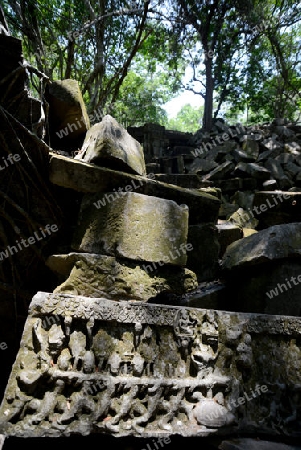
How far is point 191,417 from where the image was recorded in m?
2.08

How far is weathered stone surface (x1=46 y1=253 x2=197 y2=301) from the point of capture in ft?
8.32

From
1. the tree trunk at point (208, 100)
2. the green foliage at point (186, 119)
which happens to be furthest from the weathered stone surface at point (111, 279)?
the green foliage at point (186, 119)

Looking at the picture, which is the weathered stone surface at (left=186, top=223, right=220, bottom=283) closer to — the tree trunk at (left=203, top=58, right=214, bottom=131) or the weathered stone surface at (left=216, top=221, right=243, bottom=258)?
the weathered stone surface at (left=216, top=221, right=243, bottom=258)

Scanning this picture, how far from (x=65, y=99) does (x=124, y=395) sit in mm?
2963

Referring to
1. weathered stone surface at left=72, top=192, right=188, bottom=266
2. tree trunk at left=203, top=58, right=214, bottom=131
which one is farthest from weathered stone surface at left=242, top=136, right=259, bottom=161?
weathered stone surface at left=72, top=192, right=188, bottom=266

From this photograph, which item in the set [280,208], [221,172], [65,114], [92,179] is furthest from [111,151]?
[221,172]

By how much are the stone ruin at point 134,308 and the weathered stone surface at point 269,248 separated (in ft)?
0.04

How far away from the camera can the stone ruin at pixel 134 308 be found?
6.59 ft

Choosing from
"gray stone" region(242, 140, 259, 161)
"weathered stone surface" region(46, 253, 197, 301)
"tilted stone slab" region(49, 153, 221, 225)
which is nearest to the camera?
"weathered stone surface" region(46, 253, 197, 301)

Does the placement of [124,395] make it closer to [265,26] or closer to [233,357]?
[233,357]

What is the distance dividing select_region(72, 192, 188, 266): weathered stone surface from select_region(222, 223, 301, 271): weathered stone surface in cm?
54

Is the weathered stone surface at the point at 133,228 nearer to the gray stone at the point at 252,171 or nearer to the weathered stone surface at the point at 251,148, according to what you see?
the gray stone at the point at 252,171

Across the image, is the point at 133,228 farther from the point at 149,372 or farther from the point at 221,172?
the point at 221,172

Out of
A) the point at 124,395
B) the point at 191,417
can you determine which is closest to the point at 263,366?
the point at 191,417
